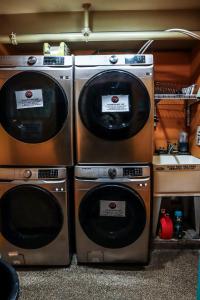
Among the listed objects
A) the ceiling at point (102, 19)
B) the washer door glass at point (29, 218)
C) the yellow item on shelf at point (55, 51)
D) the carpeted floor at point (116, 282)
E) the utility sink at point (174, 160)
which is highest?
the ceiling at point (102, 19)

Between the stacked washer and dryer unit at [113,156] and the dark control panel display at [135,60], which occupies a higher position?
the dark control panel display at [135,60]

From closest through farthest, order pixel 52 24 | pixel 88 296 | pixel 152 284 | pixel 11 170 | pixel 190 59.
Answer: pixel 88 296, pixel 152 284, pixel 11 170, pixel 52 24, pixel 190 59

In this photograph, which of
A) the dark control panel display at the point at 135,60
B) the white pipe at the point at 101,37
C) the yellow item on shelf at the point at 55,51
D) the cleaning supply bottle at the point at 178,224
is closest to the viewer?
the dark control panel display at the point at 135,60

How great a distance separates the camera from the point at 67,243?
2137 millimetres

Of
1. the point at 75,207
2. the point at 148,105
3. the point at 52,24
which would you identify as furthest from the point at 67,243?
the point at 52,24

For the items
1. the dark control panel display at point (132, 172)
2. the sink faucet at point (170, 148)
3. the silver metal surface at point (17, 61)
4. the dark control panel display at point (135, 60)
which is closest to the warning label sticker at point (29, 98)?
the silver metal surface at point (17, 61)

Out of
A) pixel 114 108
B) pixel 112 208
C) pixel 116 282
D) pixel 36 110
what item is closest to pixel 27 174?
pixel 36 110

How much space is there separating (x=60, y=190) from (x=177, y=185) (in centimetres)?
101

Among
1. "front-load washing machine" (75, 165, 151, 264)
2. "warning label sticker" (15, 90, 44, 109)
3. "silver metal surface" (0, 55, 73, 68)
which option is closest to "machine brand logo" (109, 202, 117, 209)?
"front-load washing machine" (75, 165, 151, 264)

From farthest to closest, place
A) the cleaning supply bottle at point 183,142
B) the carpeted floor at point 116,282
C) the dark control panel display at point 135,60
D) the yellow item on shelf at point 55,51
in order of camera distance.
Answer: the cleaning supply bottle at point 183,142 → the yellow item on shelf at point 55,51 → the dark control panel display at point 135,60 → the carpeted floor at point 116,282

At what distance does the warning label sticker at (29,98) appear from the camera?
80.5 inches

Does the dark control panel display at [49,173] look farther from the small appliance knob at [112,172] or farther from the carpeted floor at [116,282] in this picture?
the carpeted floor at [116,282]

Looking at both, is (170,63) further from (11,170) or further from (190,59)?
(11,170)

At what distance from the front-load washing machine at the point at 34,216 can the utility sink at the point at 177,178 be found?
2.63ft
